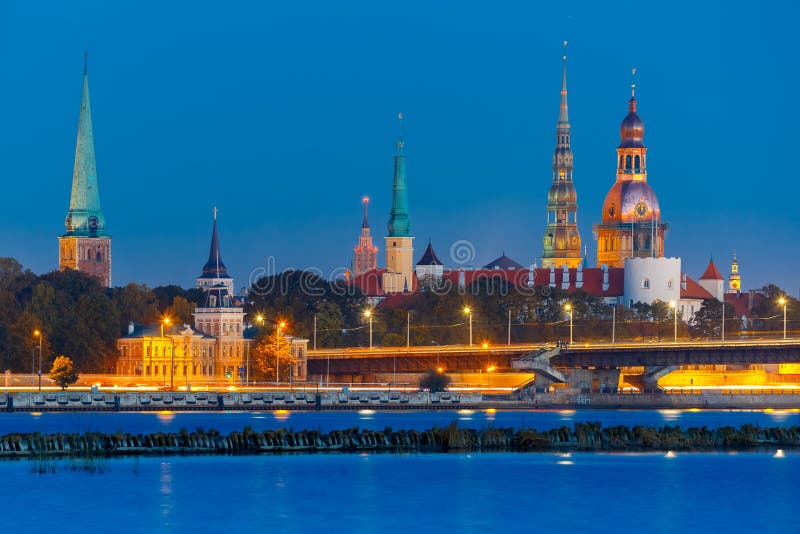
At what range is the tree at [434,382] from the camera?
609 feet

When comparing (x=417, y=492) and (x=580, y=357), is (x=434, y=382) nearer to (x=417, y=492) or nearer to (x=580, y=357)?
(x=580, y=357)

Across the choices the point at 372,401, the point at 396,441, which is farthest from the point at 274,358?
the point at 396,441

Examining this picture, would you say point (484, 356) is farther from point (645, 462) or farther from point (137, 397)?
point (645, 462)

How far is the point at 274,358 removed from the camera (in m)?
196

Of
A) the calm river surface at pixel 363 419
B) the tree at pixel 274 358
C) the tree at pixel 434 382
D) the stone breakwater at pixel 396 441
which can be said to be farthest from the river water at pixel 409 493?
the tree at pixel 274 358

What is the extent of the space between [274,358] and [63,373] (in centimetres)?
2072

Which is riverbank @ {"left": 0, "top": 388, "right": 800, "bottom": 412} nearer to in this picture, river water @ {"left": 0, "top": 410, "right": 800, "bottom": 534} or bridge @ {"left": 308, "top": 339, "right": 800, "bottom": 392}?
bridge @ {"left": 308, "top": 339, "right": 800, "bottom": 392}

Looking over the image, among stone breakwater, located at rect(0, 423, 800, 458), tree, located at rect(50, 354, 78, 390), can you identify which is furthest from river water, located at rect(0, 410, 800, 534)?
tree, located at rect(50, 354, 78, 390)

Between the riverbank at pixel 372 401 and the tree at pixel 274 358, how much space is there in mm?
22352

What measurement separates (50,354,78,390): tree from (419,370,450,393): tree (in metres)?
28.7

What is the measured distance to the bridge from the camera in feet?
568

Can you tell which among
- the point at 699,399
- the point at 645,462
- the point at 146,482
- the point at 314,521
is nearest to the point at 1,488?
the point at 146,482

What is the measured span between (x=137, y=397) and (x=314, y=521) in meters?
75.4

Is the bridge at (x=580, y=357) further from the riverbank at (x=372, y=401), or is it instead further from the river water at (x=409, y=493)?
the river water at (x=409, y=493)
